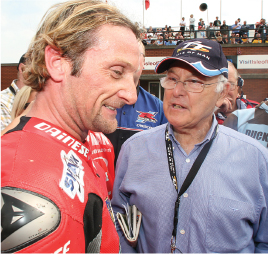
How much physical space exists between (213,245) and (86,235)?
1.00 meters

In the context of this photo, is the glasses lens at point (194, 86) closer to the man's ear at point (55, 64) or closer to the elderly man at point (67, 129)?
the elderly man at point (67, 129)

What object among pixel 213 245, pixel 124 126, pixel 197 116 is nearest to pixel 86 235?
pixel 213 245

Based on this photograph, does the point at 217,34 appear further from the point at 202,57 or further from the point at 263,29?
the point at 202,57

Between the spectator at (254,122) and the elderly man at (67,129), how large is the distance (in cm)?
184

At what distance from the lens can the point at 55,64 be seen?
1.19 metres

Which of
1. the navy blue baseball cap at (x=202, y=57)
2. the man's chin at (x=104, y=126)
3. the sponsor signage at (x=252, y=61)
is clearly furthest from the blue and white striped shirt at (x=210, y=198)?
the sponsor signage at (x=252, y=61)

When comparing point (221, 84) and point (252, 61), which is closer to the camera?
point (221, 84)

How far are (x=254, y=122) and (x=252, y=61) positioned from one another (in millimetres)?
15205

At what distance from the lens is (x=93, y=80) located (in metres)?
1.15

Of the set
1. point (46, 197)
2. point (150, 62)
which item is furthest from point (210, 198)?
point (150, 62)

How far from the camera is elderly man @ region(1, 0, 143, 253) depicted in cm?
72

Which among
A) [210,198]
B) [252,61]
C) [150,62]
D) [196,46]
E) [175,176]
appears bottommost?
[210,198]

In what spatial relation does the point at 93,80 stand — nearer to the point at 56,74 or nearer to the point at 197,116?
the point at 56,74

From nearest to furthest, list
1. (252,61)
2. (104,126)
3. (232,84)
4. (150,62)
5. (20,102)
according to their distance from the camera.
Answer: (104,126), (20,102), (232,84), (252,61), (150,62)
